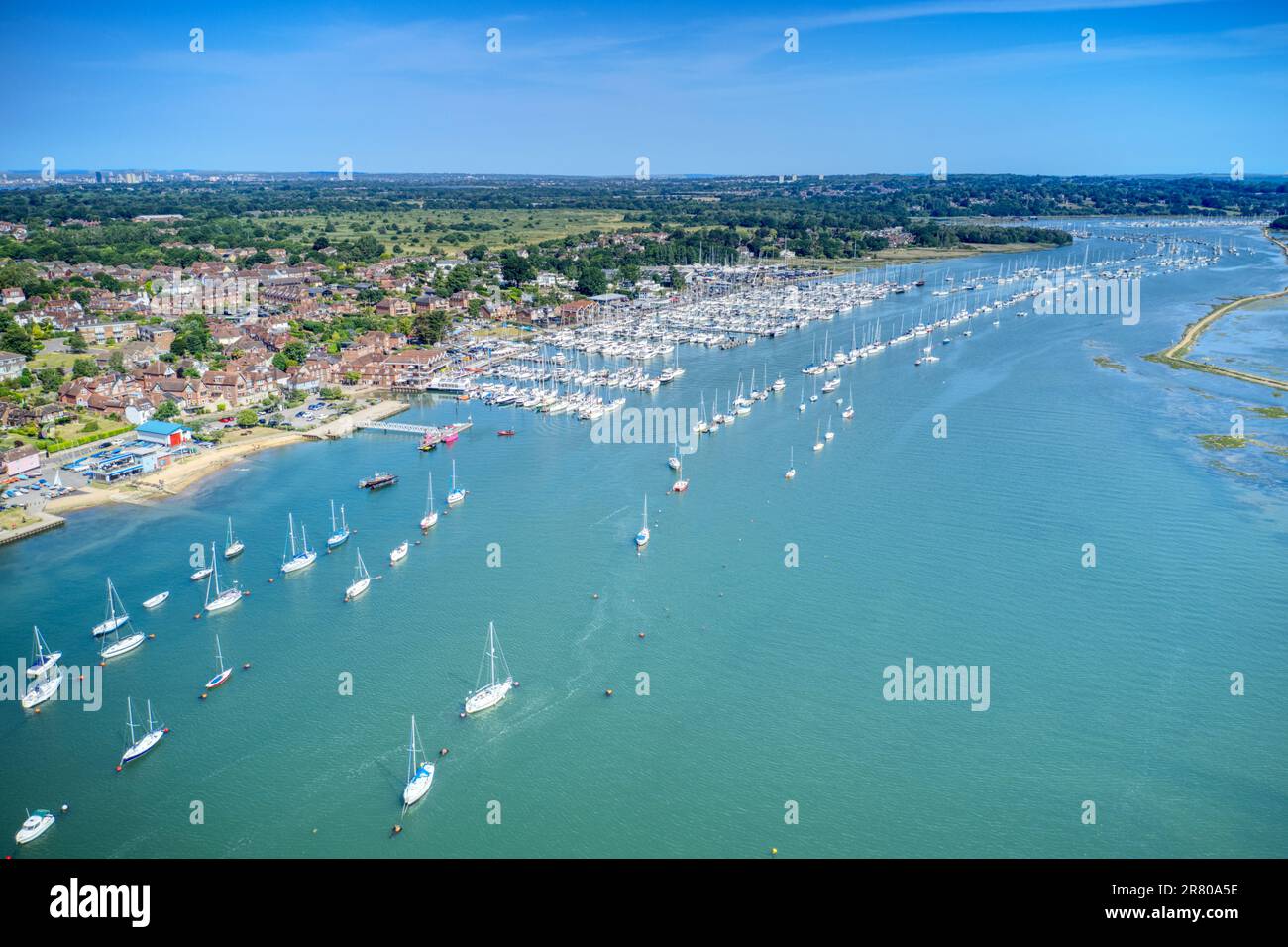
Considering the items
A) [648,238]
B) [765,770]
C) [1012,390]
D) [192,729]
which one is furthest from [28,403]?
[648,238]

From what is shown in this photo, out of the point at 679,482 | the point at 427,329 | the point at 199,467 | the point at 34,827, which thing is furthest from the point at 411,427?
the point at 34,827

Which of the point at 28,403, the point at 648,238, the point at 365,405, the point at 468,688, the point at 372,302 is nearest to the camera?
the point at 468,688

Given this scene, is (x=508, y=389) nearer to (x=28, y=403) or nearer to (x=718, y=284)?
(x=28, y=403)

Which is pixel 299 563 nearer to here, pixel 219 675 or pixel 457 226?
pixel 219 675

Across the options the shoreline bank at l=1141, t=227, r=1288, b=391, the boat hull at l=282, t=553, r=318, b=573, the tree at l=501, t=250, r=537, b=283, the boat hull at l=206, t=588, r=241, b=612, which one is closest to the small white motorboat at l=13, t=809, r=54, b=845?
the boat hull at l=206, t=588, r=241, b=612

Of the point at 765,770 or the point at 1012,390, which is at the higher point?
the point at 1012,390

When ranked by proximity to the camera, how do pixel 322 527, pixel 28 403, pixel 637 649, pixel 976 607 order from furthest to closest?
1. pixel 28 403
2. pixel 322 527
3. pixel 976 607
4. pixel 637 649
